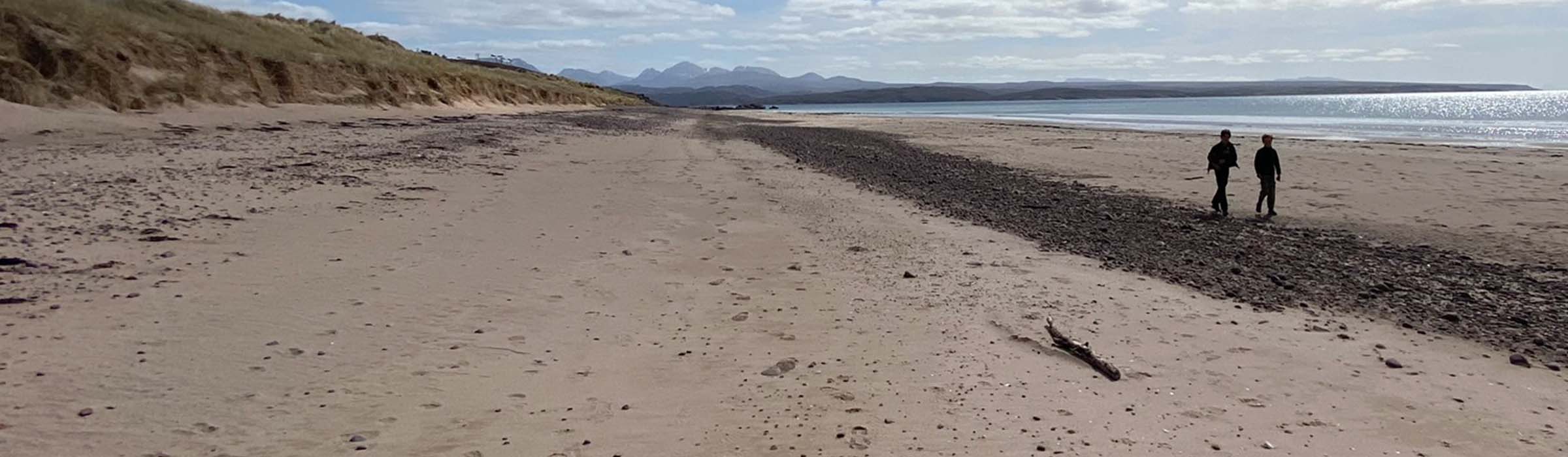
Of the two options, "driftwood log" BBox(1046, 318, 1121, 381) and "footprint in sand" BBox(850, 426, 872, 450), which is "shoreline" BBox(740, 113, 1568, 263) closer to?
"driftwood log" BBox(1046, 318, 1121, 381)

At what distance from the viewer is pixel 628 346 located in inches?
217

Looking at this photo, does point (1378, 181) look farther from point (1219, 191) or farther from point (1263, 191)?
point (1219, 191)

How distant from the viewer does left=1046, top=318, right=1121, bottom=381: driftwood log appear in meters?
5.03

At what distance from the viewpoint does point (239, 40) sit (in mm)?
25359

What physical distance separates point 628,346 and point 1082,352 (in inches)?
106

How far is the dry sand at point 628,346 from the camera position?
4043mm

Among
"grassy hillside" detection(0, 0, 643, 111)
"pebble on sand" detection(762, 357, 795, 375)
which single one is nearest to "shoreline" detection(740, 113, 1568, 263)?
"pebble on sand" detection(762, 357, 795, 375)

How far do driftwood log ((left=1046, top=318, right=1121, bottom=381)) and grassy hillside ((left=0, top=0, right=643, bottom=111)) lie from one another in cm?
1770

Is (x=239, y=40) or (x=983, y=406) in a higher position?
(x=239, y=40)

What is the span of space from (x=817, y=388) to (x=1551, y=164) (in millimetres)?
22654

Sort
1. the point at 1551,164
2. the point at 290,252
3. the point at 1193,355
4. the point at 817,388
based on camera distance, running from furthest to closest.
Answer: the point at 1551,164 → the point at 290,252 → the point at 1193,355 → the point at 817,388

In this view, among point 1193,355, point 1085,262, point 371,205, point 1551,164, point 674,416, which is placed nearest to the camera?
point 674,416

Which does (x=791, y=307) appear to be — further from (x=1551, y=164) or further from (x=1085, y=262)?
(x=1551, y=164)

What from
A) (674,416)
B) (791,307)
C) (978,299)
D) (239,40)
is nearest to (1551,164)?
(978,299)
